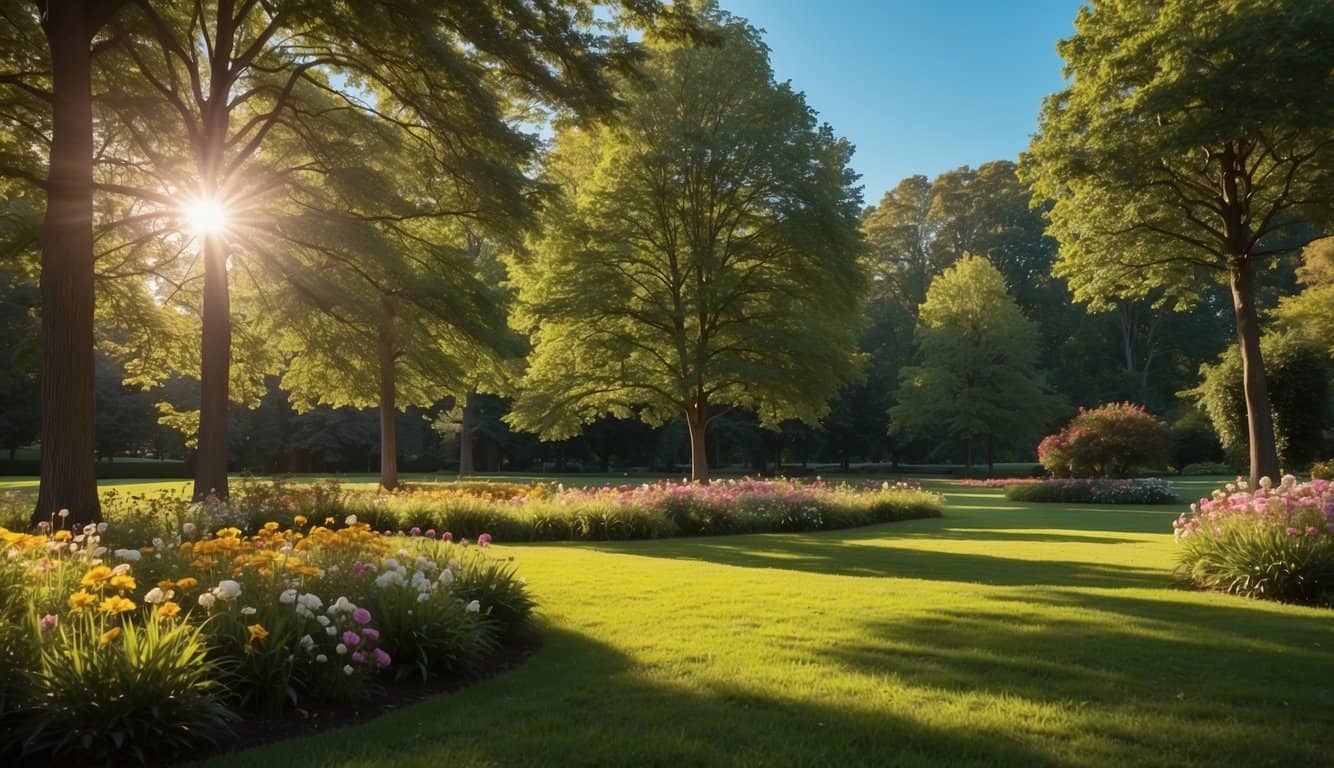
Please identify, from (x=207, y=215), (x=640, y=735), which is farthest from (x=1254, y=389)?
(x=207, y=215)

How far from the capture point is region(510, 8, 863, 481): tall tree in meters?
20.1

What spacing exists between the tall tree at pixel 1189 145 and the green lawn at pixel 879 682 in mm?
9123

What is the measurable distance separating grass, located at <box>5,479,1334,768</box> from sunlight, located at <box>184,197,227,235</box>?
330 inches

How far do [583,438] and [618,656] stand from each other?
4981 cm

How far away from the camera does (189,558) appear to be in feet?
18.4

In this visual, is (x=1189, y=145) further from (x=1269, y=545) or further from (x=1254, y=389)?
(x=1269, y=545)

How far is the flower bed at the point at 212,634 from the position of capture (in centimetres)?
354

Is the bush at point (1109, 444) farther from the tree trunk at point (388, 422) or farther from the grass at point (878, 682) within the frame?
the tree trunk at point (388, 422)

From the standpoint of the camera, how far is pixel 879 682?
466 cm

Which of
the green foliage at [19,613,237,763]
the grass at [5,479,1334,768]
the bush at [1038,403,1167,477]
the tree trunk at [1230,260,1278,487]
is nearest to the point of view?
the green foliage at [19,613,237,763]

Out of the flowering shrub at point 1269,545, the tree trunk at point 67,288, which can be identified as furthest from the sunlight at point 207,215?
the flowering shrub at point 1269,545

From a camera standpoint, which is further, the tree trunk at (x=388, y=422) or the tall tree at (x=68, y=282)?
the tree trunk at (x=388, y=422)

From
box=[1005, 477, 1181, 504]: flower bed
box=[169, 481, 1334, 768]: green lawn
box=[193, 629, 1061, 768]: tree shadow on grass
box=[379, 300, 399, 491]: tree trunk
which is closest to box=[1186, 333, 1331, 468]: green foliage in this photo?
box=[1005, 477, 1181, 504]: flower bed

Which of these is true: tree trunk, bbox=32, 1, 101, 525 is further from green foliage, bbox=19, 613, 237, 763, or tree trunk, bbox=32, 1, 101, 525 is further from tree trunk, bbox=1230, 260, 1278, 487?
tree trunk, bbox=1230, 260, 1278, 487
